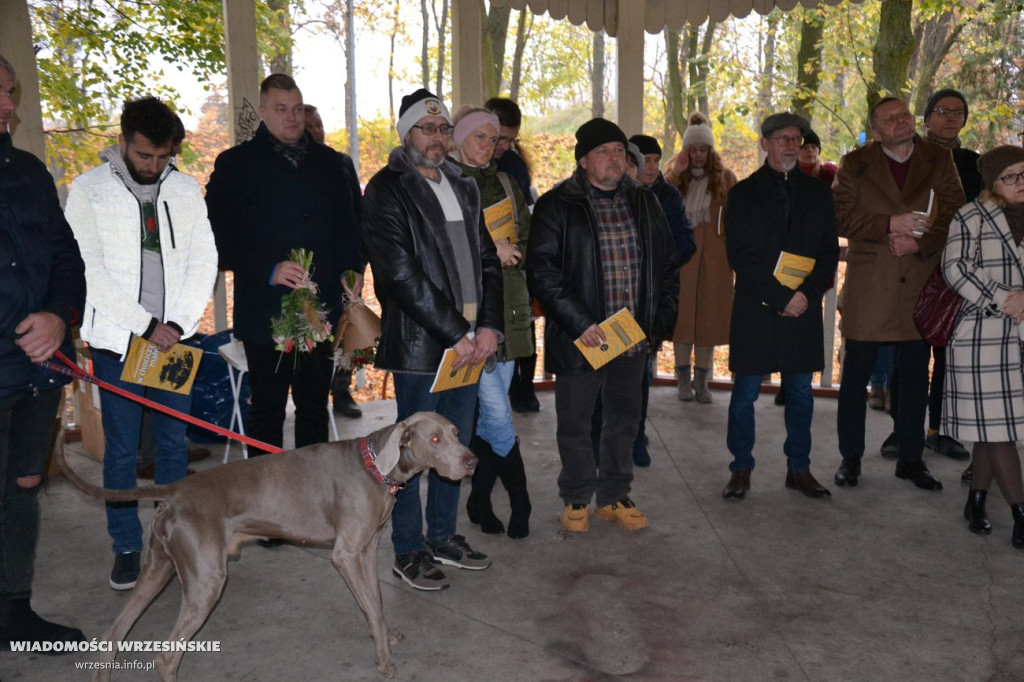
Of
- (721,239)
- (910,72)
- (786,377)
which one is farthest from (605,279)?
(910,72)

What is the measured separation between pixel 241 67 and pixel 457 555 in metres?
3.77

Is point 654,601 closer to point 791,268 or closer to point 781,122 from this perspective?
point 791,268

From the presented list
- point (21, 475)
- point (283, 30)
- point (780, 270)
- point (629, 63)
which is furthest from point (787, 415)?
point (283, 30)

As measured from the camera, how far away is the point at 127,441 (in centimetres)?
408

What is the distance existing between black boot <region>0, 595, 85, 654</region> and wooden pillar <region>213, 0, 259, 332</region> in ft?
11.6

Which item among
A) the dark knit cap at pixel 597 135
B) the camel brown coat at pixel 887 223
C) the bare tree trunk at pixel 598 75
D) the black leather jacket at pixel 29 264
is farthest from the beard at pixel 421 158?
the bare tree trunk at pixel 598 75

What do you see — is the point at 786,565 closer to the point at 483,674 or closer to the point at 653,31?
the point at 483,674

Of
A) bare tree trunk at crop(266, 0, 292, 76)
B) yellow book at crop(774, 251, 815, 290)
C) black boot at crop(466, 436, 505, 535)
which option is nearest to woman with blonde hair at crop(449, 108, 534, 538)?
black boot at crop(466, 436, 505, 535)

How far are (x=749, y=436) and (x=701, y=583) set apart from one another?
138 cm

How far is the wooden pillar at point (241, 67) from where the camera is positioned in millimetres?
6066

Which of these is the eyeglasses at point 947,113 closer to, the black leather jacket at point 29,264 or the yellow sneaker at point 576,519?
the yellow sneaker at point 576,519

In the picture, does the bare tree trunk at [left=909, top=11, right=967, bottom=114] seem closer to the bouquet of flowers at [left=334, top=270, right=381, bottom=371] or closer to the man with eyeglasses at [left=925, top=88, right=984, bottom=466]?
the man with eyeglasses at [left=925, top=88, right=984, bottom=466]

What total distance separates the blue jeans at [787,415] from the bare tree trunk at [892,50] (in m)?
7.85

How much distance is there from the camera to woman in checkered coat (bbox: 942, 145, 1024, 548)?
4.61 meters
